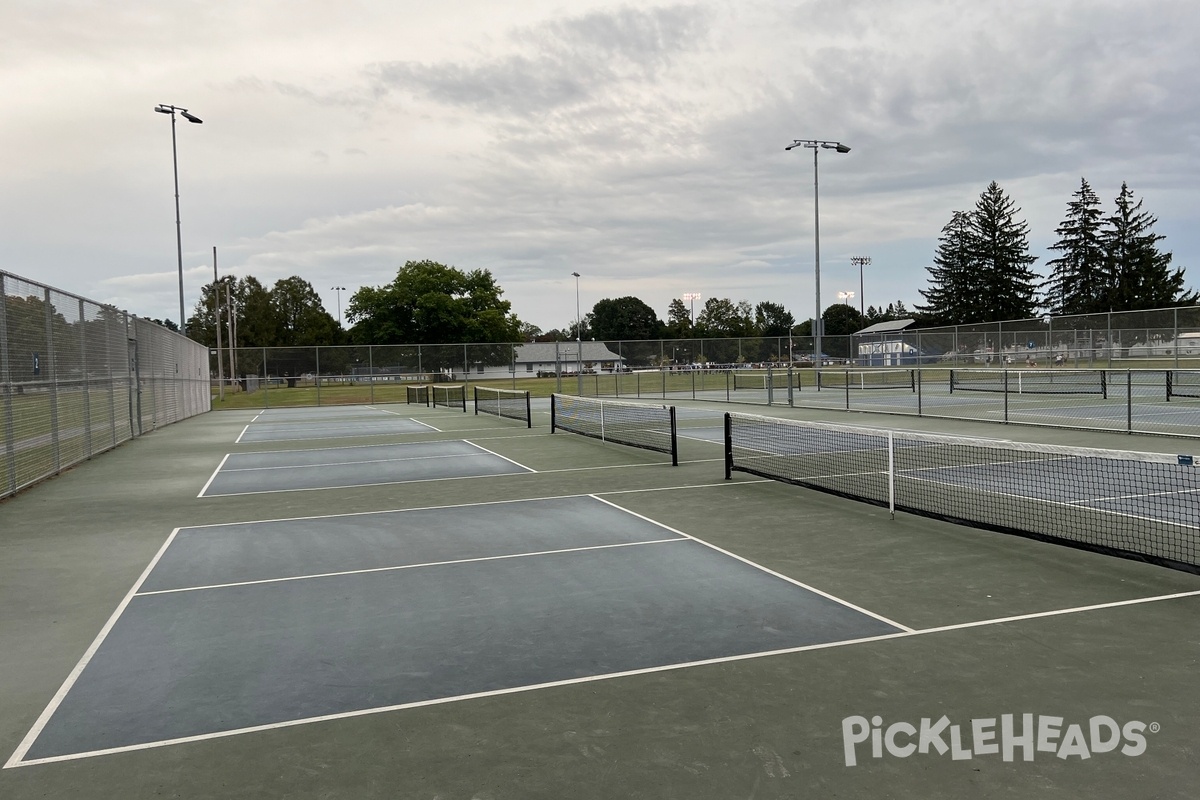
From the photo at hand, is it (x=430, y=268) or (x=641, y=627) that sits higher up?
(x=430, y=268)

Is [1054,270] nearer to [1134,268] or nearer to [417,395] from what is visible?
[1134,268]

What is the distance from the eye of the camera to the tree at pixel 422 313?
84250 millimetres

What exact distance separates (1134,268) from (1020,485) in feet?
286

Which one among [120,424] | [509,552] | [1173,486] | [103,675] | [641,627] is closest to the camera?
[103,675]

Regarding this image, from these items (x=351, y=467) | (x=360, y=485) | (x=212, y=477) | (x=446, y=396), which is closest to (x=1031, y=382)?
(x=446, y=396)

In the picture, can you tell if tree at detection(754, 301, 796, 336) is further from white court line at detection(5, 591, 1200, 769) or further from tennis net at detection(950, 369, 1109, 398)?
white court line at detection(5, 591, 1200, 769)

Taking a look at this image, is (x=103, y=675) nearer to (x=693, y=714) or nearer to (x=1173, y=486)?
(x=693, y=714)

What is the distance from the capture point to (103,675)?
5.18 m

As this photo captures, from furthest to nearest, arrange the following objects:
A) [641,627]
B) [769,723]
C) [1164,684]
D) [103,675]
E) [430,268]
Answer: [430,268] < [641,627] < [103,675] < [1164,684] < [769,723]

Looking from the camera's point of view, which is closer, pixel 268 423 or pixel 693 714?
pixel 693 714

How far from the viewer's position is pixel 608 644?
5500 millimetres

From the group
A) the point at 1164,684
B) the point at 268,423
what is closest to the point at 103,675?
the point at 1164,684

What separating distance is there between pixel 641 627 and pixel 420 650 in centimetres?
147

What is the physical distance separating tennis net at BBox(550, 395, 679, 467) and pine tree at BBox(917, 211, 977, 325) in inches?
3059
